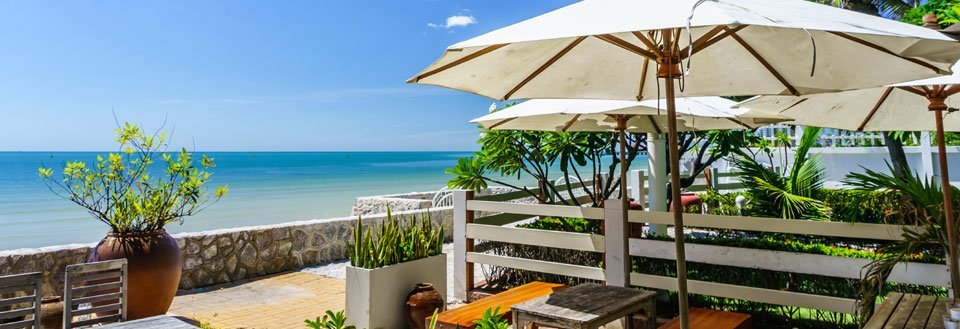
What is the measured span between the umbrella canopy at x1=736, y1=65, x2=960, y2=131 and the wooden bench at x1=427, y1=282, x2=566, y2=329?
223 centimetres

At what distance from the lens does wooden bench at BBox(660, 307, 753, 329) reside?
344 centimetres

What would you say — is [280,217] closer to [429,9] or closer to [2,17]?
[2,17]

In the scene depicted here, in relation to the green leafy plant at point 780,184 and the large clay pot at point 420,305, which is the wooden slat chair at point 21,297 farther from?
the green leafy plant at point 780,184

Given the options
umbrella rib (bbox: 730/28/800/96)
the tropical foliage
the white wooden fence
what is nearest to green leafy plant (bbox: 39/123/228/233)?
the white wooden fence

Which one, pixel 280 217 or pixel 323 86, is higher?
pixel 323 86

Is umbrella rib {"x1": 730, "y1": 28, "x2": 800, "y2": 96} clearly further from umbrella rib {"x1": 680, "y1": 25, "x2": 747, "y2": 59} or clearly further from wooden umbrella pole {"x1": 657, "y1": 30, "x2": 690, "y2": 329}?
wooden umbrella pole {"x1": 657, "y1": 30, "x2": 690, "y2": 329}

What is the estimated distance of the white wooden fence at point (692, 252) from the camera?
3561mm

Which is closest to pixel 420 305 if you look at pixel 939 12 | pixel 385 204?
pixel 385 204

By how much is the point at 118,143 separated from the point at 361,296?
286 cm

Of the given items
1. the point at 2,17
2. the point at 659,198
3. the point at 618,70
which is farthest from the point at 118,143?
the point at 2,17

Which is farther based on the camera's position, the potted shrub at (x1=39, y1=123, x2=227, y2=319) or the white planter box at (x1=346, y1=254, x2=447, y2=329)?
the potted shrub at (x1=39, y1=123, x2=227, y2=319)

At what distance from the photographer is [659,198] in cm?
669

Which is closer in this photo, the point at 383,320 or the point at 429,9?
the point at 383,320

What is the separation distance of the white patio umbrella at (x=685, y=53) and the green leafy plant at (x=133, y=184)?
3457mm
